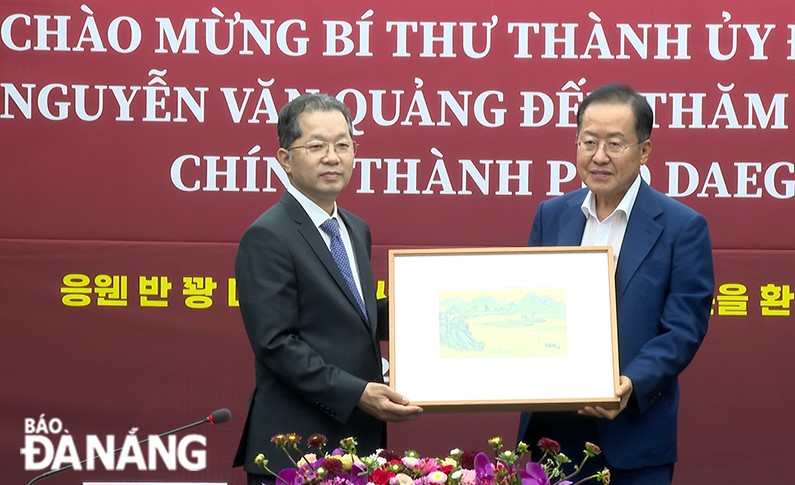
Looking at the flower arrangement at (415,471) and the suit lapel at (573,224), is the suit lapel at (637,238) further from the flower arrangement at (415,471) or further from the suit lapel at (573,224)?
the flower arrangement at (415,471)

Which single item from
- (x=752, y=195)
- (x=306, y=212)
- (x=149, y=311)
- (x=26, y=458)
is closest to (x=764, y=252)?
(x=752, y=195)

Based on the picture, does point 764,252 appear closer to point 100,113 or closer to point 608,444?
point 608,444

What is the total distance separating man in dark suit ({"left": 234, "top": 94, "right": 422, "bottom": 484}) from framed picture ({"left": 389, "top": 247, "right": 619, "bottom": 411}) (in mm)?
109

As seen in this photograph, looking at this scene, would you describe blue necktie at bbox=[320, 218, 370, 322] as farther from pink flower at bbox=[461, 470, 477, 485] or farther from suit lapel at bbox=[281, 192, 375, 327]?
pink flower at bbox=[461, 470, 477, 485]

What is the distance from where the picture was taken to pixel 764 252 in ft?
11.2

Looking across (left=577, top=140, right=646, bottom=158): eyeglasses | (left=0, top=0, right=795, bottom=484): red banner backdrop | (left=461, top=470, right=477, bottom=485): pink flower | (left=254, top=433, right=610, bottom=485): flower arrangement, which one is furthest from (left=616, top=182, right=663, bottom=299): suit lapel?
(left=0, top=0, right=795, bottom=484): red banner backdrop

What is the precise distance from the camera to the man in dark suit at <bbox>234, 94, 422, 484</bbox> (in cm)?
229

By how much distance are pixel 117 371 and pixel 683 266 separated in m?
1.97

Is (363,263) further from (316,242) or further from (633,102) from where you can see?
(633,102)

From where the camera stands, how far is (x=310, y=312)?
7.72 feet

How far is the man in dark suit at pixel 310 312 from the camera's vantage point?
7.52 ft

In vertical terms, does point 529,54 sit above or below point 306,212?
above

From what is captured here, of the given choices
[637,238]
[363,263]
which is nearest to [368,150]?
[363,263]

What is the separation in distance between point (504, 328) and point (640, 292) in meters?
0.32
